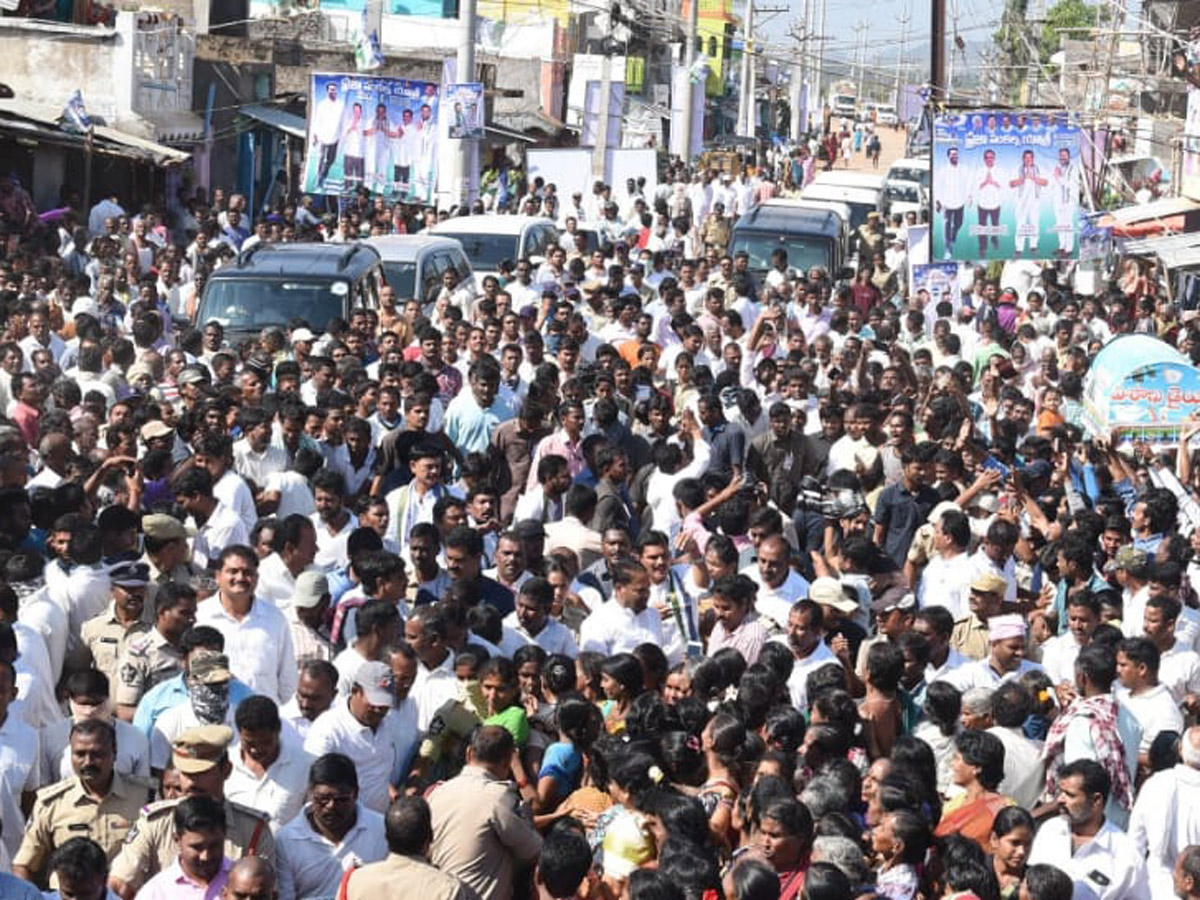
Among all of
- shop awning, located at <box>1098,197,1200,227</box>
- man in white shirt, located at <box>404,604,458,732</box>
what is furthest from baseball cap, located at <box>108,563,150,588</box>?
shop awning, located at <box>1098,197,1200,227</box>

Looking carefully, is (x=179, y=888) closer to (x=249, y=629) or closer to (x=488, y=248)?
(x=249, y=629)

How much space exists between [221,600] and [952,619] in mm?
3148

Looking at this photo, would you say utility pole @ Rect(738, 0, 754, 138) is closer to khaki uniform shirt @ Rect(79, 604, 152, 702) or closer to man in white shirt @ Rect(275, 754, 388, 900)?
khaki uniform shirt @ Rect(79, 604, 152, 702)

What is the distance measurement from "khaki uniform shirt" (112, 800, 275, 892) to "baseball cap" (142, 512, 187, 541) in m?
2.80

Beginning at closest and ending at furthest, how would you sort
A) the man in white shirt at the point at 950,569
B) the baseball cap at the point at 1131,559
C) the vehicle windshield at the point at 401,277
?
the baseball cap at the point at 1131,559 < the man in white shirt at the point at 950,569 < the vehicle windshield at the point at 401,277

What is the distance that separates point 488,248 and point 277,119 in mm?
12918

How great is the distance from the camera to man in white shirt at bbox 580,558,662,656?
31.6 ft

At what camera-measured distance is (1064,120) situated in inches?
809

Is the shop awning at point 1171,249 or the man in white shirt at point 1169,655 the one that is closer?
the man in white shirt at point 1169,655

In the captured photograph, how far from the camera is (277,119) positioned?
116ft

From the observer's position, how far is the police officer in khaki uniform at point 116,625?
8.73 m

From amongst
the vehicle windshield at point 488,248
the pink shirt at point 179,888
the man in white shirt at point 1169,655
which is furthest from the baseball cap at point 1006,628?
the vehicle windshield at point 488,248

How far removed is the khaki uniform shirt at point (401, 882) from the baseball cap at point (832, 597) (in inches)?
137

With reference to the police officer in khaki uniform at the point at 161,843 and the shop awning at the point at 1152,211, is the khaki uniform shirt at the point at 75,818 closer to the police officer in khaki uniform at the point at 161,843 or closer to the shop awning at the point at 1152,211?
the police officer in khaki uniform at the point at 161,843
